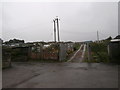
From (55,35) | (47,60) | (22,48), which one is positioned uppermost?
(55,35)

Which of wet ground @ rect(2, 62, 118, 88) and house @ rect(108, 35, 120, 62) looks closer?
wet ground @ rect(2, 62, 118, 88)

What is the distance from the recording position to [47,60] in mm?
19750

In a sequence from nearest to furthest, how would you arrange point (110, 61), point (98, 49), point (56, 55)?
1. point (110, 61)
2. point (56, 55)
3. point (98, 49)

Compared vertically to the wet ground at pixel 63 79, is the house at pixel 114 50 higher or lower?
higher

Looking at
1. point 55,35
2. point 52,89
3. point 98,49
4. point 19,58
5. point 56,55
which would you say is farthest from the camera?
point 55,35

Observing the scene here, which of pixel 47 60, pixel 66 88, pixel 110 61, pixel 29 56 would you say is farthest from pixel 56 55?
pixel 66 88

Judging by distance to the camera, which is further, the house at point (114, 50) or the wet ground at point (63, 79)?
the house at point (114, 50)

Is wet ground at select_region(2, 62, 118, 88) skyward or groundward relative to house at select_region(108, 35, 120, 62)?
groundward

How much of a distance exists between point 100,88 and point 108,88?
14.2 inches

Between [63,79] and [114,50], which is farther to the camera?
[114,50]

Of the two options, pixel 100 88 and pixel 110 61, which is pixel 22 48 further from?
pixel 100 88

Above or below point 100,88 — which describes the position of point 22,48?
above

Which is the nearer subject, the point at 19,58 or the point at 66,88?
the point at 66,88

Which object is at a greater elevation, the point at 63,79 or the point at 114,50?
the point at 114,50
